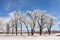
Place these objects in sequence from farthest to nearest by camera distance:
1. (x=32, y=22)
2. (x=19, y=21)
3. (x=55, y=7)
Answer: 1. (x=19, y=21)
2. (x=32, y=22)
3. (x=55, y=7)

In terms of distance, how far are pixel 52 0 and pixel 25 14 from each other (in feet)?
32.1

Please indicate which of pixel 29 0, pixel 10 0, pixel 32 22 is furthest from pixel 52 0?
pixel 32 22

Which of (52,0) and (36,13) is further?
(36,13)

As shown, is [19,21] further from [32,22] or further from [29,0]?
[29,0]

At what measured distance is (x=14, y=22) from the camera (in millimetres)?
25469

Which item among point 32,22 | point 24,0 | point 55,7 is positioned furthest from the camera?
point 32,22

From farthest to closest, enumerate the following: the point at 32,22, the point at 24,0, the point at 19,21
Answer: the point at 19,21 → the point at 32,22 → the point at 24,0

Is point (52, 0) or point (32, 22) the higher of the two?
point (52, 0)

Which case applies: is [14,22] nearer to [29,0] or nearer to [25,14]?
[25,14]

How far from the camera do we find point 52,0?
15.4m

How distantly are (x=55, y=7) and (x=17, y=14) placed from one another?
911 cm

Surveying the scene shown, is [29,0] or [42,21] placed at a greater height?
[29,0]

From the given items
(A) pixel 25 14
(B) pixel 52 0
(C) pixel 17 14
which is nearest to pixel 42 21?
(A) pixel 25 14

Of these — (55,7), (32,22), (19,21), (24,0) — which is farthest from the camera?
(19,21)
